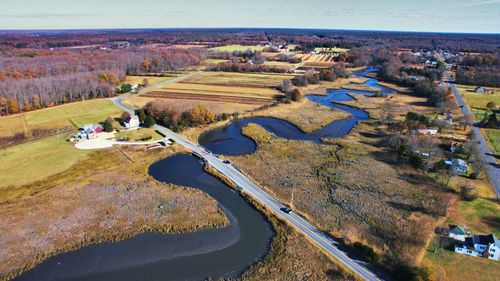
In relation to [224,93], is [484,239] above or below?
below

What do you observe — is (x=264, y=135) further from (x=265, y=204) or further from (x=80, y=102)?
(x=80, y=102)

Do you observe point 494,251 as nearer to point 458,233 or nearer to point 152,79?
point 458,233

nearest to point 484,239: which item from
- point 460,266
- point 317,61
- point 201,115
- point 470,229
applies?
point 470,229

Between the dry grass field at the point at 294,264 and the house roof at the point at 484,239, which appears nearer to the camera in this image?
the dry grass field at the point at 294,264

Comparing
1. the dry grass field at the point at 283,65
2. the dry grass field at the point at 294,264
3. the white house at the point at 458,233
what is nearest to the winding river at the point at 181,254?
the dry grass field at the point at 294,264

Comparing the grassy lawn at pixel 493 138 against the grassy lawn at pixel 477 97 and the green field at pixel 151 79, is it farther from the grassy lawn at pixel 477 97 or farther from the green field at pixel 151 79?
the green field at pixel 151 79

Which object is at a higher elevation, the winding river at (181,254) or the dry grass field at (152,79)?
the dry grass field at (152,79)
